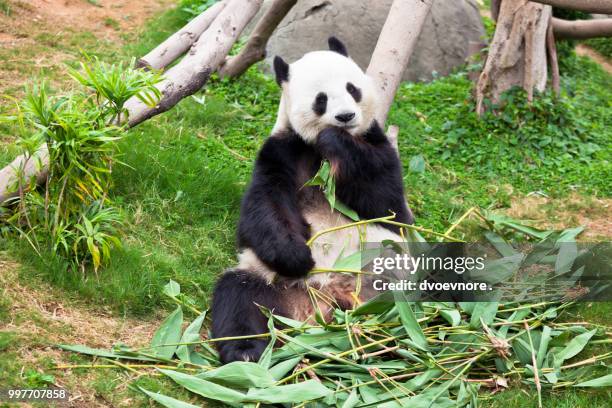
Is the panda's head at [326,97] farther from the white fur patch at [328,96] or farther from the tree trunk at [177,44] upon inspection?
the tree trunk at [177,44]

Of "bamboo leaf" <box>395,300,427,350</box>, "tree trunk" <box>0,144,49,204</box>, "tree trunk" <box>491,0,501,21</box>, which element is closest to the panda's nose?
"bamboo leaf" <box>395,300,427,350</box>

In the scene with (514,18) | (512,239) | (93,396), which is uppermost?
(514,18)

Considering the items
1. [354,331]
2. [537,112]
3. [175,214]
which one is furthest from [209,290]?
[537,112]

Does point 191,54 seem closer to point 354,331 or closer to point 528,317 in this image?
point 354,331

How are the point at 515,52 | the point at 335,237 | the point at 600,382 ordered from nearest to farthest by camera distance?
the point at 600,382 < the point at 335,237 < the point at 515,52

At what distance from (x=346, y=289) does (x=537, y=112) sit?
3.51 metres

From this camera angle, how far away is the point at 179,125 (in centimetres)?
696

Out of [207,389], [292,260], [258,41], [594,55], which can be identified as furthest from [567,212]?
[594,55]

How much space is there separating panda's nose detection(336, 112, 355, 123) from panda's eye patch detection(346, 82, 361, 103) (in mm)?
193

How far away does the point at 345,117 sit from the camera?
4898 mm

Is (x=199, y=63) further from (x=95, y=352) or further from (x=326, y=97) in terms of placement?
(x=95, y=352)

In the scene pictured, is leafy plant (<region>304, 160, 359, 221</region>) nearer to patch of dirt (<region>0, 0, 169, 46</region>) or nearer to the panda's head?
the panda's head

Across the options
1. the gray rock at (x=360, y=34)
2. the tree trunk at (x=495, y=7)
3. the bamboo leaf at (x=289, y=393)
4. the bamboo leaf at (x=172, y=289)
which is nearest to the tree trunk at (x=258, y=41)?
the gray rock at (x=360, y=34)

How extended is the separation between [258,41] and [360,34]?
4.79 feet
